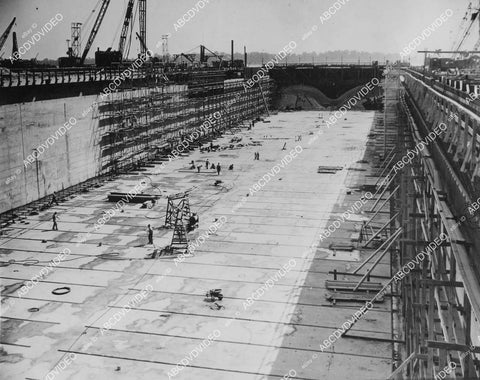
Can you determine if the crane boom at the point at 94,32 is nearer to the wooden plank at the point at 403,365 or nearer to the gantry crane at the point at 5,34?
the gantry crane at the point at 5,34

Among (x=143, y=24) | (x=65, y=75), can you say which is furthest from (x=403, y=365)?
(x=143, y=24)

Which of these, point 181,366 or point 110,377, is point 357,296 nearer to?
point 181,366

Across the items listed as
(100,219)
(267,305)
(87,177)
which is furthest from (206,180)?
(267,305)

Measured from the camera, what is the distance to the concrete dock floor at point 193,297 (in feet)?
44.4

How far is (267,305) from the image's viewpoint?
16766mm

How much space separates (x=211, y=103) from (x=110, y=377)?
149 ft

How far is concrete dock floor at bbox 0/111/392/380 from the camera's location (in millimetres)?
13547

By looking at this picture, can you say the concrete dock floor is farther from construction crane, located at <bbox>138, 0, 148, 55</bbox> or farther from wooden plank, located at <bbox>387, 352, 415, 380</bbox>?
construction crane, located at <bbox>138, 0, 148, 55</bbox>

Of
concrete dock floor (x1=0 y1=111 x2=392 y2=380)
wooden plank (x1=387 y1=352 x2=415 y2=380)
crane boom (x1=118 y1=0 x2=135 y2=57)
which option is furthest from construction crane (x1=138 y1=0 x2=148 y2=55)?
wooden plank (x1=387 y1=352 x2=415 y2=380)

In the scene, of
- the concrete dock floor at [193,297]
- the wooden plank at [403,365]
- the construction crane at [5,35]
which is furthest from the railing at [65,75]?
the wooden plank at [403,365]

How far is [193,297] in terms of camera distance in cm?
1730

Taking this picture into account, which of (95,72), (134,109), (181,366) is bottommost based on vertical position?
(181,366)

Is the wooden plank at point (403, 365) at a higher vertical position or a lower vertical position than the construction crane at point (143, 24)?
lower

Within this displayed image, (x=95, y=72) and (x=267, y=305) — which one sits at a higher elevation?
(x=95, y=72)
